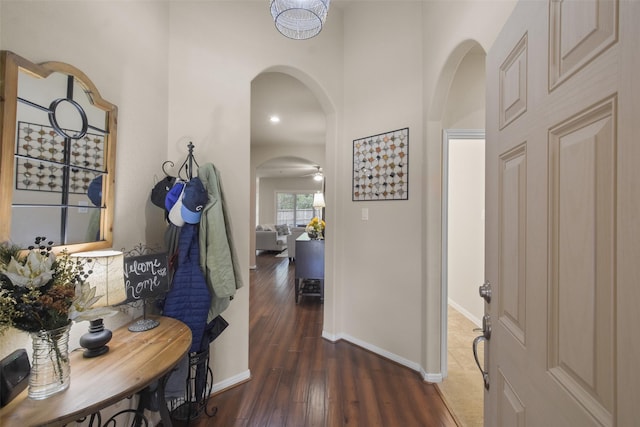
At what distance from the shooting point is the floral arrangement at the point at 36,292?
0.76 metres

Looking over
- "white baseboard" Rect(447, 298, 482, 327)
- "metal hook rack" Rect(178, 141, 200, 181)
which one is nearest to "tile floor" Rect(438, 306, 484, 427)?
"white baseboard" Rect(447, 298, 482, 327)

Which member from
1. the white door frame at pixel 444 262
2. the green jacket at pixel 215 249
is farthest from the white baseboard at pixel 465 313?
the green jacket at pixel 215 249

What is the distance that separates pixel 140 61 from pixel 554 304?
2093 millimetres

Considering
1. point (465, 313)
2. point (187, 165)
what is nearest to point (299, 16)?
point (187, 165)

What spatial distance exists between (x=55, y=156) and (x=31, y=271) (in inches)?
20.0

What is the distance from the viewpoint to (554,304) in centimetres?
62

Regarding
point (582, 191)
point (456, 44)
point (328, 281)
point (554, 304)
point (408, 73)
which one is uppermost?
point (408, 73)

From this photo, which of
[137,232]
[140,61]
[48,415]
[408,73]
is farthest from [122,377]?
[408,73]

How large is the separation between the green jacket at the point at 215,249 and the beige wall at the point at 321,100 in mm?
335

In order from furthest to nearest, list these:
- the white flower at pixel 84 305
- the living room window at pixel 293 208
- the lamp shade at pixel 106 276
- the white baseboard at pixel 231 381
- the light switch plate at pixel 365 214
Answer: the living room window at pixel 293 208, the light switch plate at pixel 365 214, the white baseboard at pixel 231 381, the lamp shade at pixel 106 276, the white flower at pixel 84 305

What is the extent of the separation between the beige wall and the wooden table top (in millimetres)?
533

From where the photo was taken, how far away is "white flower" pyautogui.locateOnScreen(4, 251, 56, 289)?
0.76 metres

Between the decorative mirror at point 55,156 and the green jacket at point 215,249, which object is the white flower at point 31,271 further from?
the green jacket at point 215,249

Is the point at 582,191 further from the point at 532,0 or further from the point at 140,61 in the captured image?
the point at 140,61
